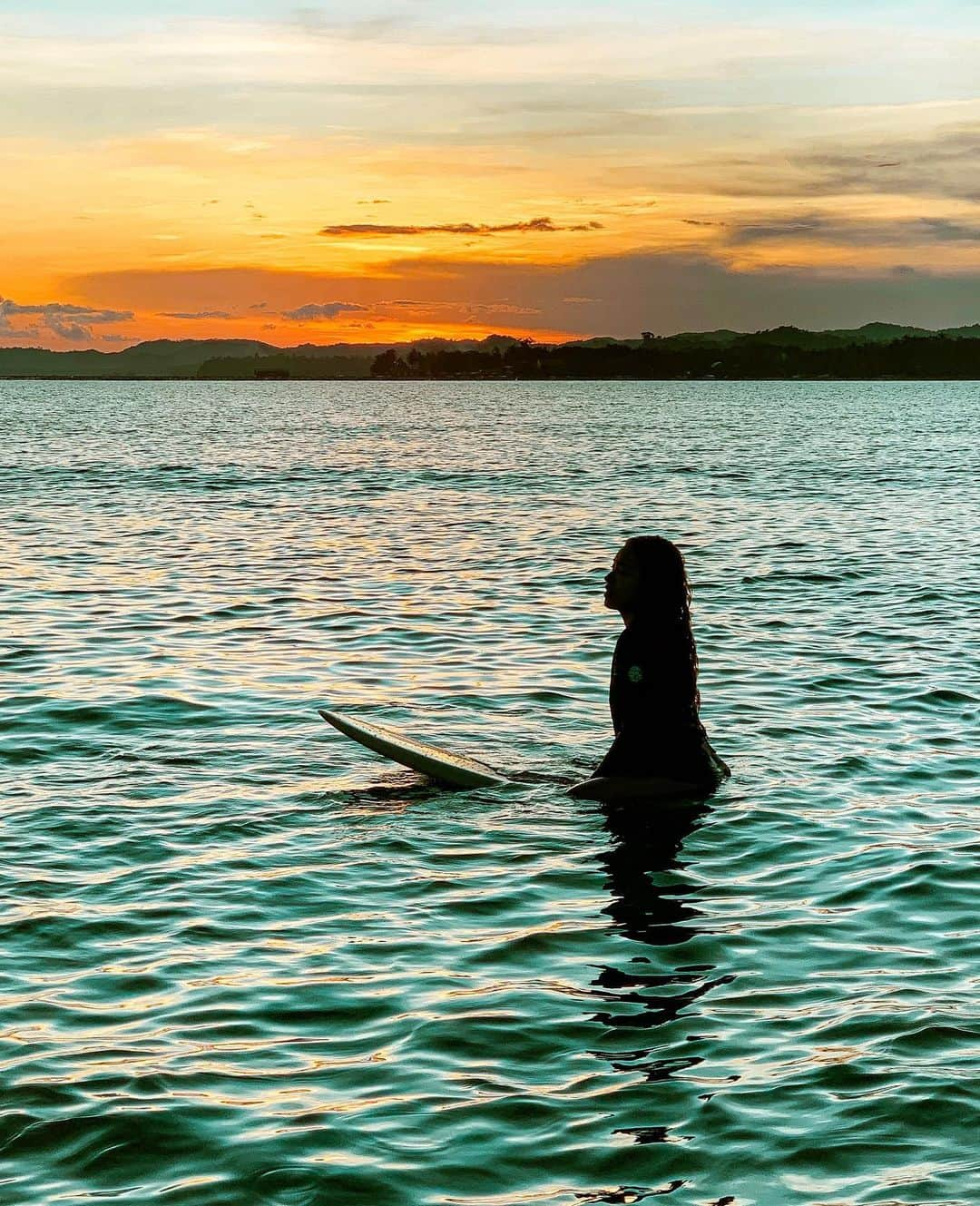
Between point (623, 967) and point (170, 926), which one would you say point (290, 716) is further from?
point (623, 967)

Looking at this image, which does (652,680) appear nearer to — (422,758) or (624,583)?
(624,583)

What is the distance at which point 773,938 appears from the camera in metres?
9.25

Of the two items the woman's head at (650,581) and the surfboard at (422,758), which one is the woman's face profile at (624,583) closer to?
the woman's head at (650,581)

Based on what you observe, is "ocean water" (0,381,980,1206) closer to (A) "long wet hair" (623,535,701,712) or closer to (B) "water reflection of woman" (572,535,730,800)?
(B) "water reflection of woman" (572,535,730,800)

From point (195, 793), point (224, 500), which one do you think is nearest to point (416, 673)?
point (195, 793)

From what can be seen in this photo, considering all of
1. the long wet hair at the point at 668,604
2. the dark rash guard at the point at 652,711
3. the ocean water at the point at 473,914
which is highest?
the long wet hair at the point at 668,604

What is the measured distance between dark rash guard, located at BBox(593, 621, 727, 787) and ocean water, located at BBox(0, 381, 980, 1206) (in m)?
0.44

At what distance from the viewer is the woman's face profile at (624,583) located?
37.7 feet

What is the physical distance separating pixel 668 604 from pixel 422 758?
2.44m

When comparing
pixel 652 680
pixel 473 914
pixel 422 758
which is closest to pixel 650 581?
pixel 652 680

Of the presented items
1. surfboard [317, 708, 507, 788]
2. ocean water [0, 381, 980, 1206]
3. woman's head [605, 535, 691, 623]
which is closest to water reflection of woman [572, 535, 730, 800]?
woman's head [605, 535, 691, 623]

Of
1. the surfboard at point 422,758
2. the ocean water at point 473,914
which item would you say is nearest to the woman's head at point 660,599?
the ocean water at point 473,914

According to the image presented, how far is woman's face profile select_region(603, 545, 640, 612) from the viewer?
37.7 feet

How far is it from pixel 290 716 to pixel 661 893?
20.6 ft
